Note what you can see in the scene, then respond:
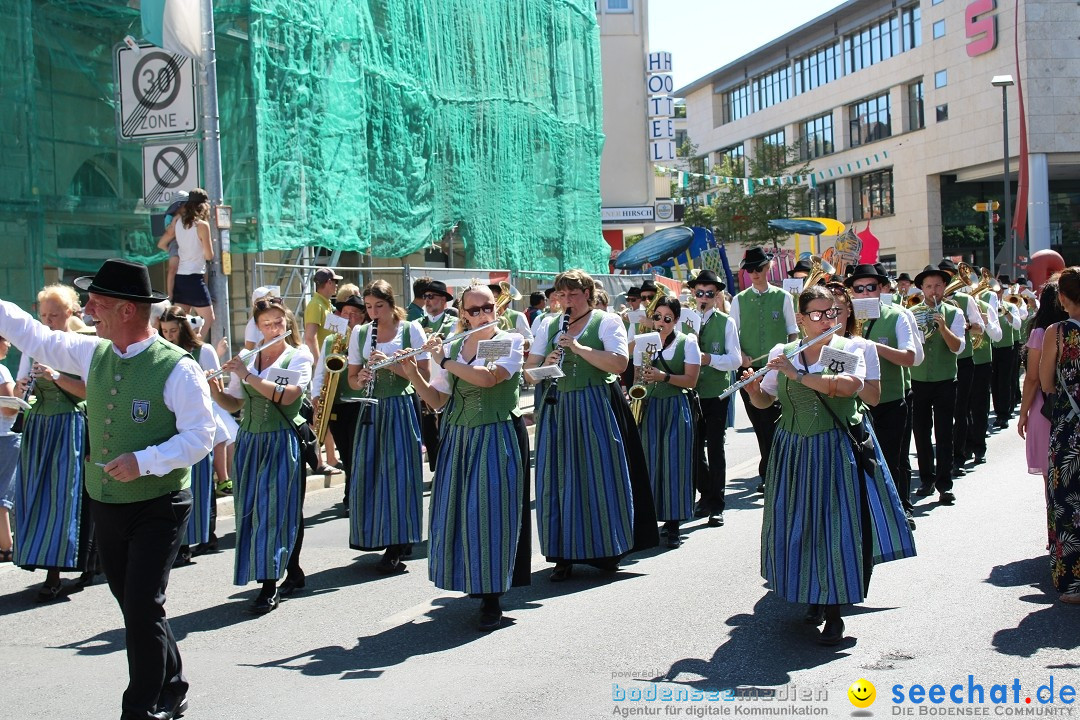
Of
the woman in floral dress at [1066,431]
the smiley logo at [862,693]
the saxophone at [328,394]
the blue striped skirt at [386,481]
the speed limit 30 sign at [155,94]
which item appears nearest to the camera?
the smiley logo at [862,693]

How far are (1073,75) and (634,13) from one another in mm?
19882

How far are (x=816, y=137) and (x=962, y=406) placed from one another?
53027 mm

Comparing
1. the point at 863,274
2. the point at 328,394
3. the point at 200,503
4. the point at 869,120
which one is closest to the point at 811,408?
the point at 863,274

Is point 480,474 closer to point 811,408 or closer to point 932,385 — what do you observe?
point 811,408

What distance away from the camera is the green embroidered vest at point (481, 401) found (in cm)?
646

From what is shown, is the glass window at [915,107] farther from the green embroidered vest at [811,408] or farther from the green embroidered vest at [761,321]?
the green embroidered vest at [811,408]

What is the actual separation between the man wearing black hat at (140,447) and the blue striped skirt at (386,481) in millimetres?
2967

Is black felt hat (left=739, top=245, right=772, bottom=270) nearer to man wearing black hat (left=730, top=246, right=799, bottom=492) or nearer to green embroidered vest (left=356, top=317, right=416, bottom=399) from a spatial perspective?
man wearing black hat (left=730, top=246, right=799, bottom=492)

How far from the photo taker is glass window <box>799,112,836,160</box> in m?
60.2

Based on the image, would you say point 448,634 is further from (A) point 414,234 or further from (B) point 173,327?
(A) point 414,234

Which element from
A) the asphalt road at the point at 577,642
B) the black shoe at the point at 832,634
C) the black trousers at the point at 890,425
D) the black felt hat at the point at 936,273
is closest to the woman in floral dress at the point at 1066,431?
the asphalt road at the point at 577,642

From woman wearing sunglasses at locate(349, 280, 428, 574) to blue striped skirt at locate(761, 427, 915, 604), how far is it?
2762 mm

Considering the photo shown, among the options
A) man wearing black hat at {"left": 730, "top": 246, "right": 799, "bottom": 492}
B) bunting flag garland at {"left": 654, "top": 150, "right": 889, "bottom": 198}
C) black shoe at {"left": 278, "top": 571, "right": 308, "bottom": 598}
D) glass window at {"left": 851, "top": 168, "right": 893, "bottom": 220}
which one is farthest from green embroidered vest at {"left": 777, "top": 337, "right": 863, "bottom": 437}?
glass window at {"left": 851, "top": 168, "right": 893, "bottom": 220}

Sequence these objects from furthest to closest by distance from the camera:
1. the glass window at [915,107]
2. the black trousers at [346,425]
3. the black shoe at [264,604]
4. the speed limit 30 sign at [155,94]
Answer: the glass window at [915,107], the speed limit 30 sign at [155,94], the black trousers at [346,425], the black shoe at [264,604]
